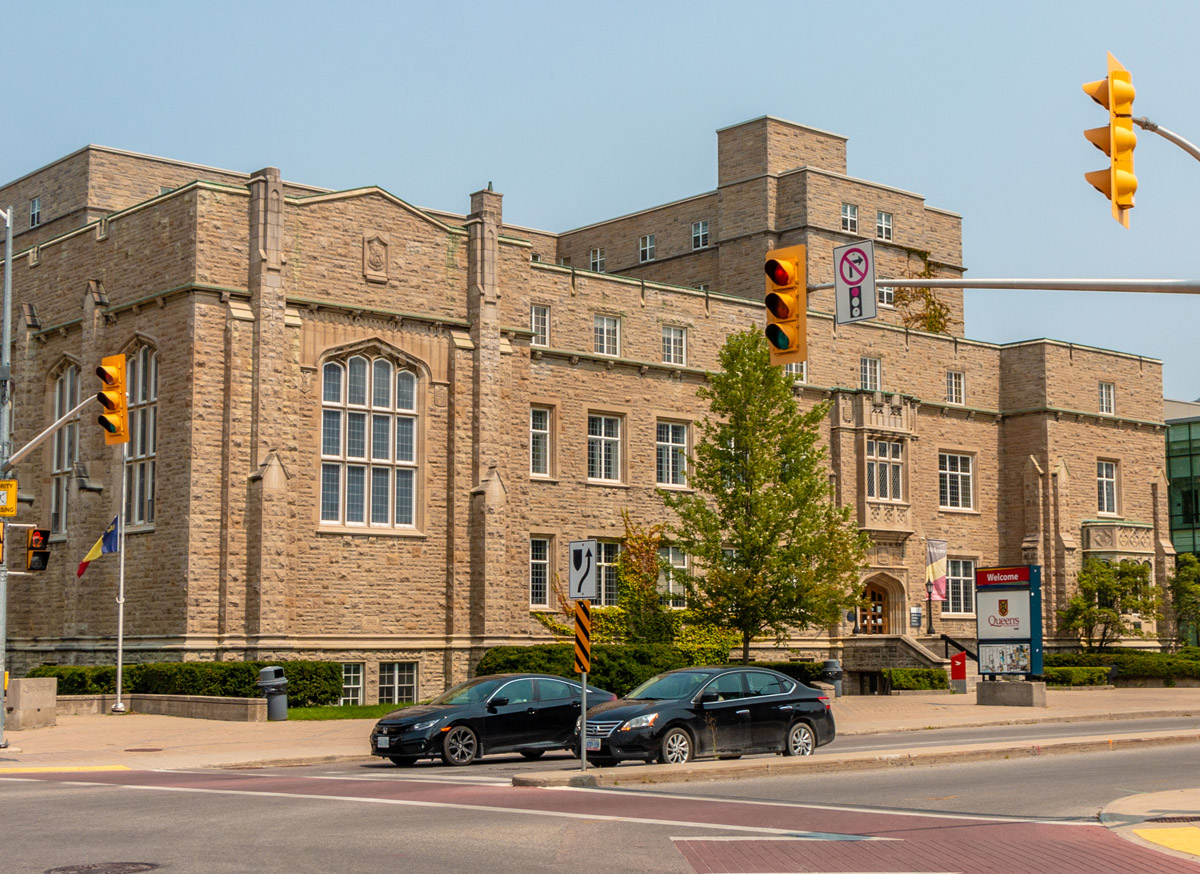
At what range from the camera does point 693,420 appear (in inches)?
1861

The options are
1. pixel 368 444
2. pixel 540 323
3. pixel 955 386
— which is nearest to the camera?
pixel 368 444

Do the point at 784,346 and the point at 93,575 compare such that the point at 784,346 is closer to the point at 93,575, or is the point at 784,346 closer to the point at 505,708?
the point at 505,708

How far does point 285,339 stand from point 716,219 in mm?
27376

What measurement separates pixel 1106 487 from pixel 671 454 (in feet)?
71.6

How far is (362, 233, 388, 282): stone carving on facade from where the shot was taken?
38.5 meters

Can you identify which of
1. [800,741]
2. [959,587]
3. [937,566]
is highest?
[937,566]

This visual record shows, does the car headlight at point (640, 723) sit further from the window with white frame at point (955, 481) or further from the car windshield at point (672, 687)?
the window with white frame at point (955, 481)

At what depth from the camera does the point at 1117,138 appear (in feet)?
42.0

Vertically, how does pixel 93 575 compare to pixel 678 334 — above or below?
below

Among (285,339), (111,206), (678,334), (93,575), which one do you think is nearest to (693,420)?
(678,334)

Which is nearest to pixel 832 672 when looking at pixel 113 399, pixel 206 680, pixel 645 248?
pixel 206 680

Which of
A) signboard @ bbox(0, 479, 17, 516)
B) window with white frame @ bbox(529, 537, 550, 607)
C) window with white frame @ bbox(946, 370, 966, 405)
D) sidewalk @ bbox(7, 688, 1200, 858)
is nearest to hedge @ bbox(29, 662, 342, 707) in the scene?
sidewalk @ bbox(7, 688, 1200, 858)

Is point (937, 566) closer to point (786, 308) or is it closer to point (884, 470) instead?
point (884, 470)

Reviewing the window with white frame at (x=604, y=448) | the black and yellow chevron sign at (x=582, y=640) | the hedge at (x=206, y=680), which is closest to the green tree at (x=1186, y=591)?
the window with white frame at (x=604, y=448)
